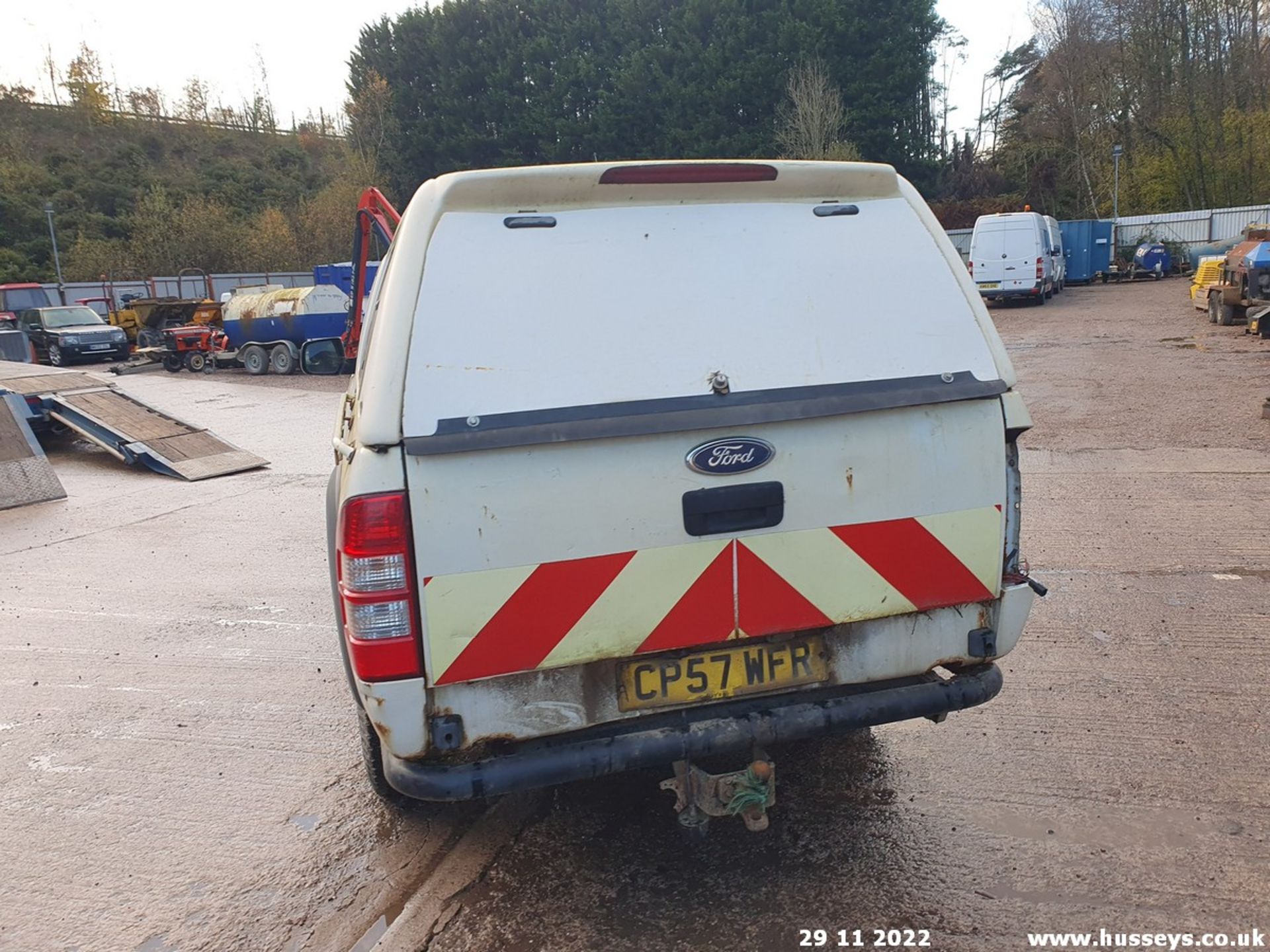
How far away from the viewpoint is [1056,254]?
30750mm

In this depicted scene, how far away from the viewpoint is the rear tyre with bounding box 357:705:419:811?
3.46 meters

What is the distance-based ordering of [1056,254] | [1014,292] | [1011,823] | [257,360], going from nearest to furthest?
[1011,823] → [257,360] → [1014,292] → [1056,254]

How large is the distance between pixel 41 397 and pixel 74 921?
37.1 feet

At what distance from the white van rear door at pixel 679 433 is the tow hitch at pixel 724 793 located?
1.35 ft

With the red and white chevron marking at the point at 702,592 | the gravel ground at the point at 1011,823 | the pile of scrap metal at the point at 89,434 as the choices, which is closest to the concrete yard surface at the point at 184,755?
the gravel ground at the point at 1011,823

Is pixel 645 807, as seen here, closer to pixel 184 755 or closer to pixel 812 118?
pixel 184 755

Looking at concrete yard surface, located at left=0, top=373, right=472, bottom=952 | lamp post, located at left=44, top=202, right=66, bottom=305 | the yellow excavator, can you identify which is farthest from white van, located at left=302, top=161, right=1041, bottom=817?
lamp post, located at left=44, top=202, right=66, bottom=305

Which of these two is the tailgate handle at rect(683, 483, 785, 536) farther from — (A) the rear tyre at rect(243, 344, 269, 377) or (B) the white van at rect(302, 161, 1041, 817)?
(A) the rear tyre at rect(243, 344, 269, 377)

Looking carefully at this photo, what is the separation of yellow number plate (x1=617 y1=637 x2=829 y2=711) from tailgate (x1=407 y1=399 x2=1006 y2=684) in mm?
82

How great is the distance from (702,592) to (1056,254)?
31.8m

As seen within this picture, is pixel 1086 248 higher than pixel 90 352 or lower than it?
higher

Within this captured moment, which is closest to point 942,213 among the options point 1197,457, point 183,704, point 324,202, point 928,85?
point 928,85

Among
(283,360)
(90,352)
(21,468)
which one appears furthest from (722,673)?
(90,352)

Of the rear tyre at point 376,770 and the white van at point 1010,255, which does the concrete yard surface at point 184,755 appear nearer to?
the rear tyre at point 376,770
